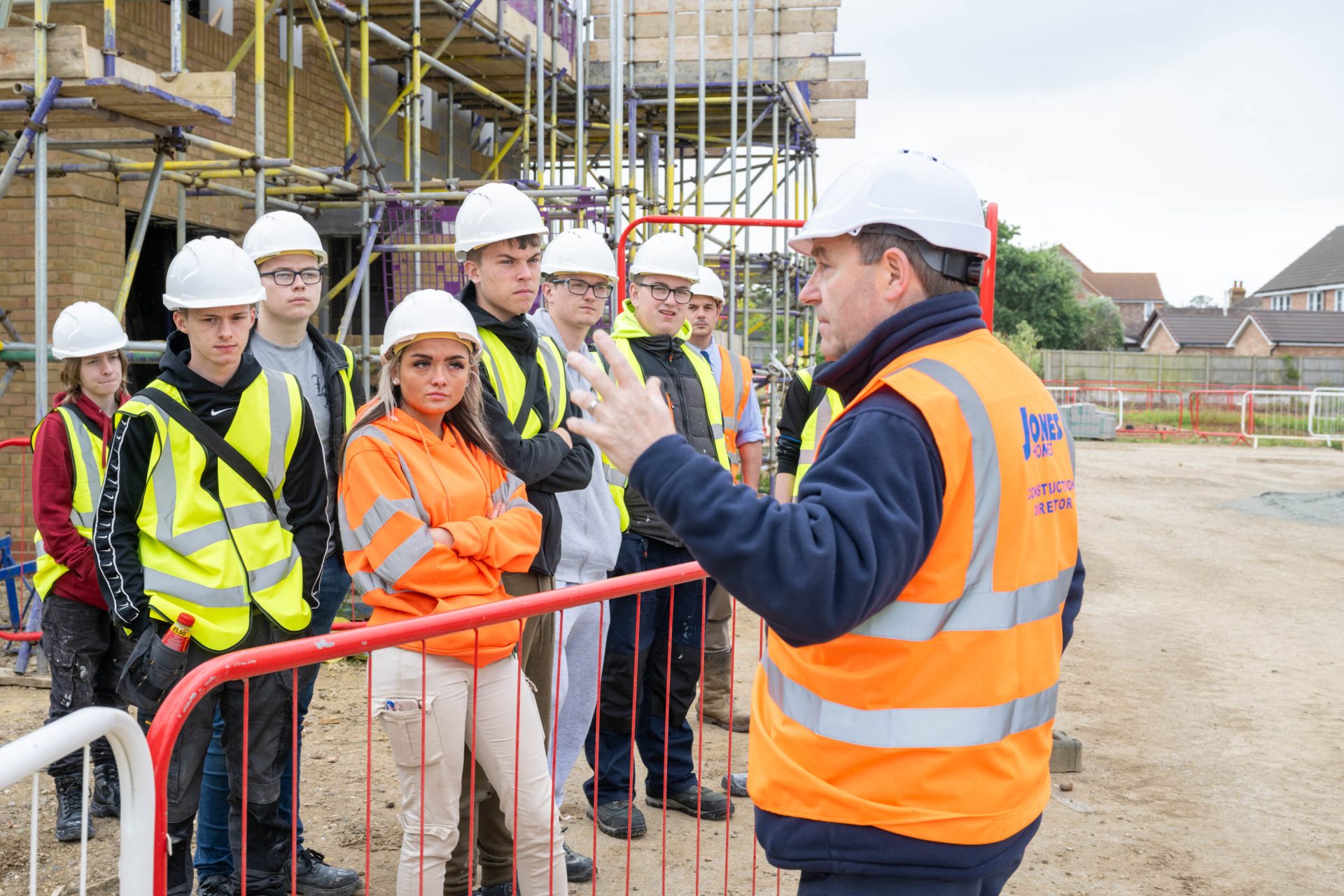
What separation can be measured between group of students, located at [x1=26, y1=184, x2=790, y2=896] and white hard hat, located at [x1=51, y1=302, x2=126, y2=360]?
269mm

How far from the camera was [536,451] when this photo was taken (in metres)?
3.56

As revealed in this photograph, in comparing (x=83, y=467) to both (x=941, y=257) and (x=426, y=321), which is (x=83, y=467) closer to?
(x=426, y=321)

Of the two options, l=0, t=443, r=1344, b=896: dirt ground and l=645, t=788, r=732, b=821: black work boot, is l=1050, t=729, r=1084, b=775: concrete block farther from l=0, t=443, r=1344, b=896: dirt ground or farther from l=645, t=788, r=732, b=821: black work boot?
l=645, t=788, r=732, b=821: black work boot

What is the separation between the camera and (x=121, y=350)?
4.89 meters

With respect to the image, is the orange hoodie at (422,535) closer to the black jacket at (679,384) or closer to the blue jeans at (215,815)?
the blue jeans at (215,815)

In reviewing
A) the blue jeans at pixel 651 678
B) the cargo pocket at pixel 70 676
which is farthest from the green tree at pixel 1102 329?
the cargo pocket at pixel 70 676

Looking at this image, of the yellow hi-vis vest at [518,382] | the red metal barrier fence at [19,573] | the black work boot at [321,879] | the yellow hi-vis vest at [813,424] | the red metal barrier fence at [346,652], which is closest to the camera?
the red metal barrier fence at [346,652]

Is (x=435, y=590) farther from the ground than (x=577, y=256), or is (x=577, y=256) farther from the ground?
(x=577, y=256)

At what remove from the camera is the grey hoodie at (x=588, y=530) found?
13.0 ft

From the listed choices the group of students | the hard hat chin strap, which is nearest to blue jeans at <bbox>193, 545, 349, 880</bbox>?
the group of students

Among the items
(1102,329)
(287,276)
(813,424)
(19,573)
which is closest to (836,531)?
(287,276)

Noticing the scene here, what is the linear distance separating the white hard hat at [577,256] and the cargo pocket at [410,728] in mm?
1733

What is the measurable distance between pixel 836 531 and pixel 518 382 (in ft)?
7.28

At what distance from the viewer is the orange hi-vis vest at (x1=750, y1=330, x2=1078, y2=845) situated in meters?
1.80
